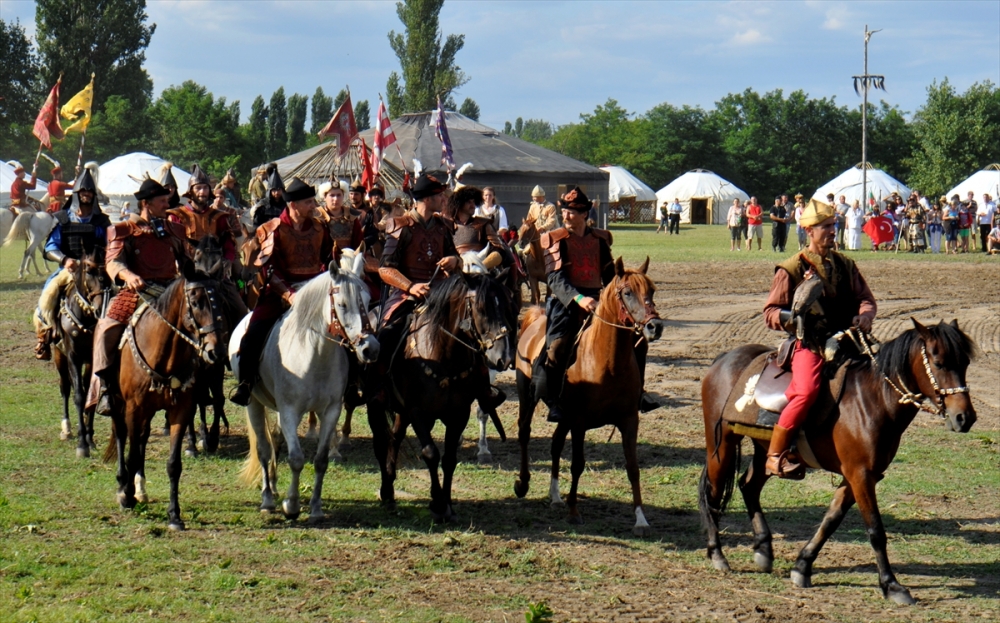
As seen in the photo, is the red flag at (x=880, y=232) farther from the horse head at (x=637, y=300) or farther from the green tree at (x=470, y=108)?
the green tree at (x=470, y=108)

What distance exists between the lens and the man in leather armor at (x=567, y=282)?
A: 884 cm

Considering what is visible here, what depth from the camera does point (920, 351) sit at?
649 centimetres

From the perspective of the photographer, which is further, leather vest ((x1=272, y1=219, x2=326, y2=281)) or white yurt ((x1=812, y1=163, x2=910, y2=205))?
white yurt ((x1=812, y1=163, x2=910, y2=205))

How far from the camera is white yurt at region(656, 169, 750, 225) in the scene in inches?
2872

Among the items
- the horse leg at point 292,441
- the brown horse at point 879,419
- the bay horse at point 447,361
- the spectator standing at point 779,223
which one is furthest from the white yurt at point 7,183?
the brown horse at point 879,419

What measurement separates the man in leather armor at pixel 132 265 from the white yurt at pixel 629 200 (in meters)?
62.8

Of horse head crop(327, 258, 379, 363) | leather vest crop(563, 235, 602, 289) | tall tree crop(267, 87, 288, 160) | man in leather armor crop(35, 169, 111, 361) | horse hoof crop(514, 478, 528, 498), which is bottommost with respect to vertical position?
horse hoof crop(514, 478, 528, 498)

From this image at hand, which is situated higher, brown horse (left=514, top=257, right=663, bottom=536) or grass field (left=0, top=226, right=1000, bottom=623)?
brown horse (left=514, top=257, right=663, bottom=536)

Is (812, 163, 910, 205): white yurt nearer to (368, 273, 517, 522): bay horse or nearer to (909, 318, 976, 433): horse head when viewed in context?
(368, 273, 517, 522): bay horse

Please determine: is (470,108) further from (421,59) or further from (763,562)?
(763,562)

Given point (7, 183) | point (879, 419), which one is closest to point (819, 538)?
point (879, 419)

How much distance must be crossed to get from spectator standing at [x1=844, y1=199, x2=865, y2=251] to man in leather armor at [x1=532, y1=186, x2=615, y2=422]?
31933 millimetres

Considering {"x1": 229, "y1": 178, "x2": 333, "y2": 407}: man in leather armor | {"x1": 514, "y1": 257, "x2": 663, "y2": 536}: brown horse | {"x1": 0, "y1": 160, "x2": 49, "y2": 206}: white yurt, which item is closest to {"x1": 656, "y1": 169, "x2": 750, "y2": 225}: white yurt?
{"x1": 0, "y1": 160, "x2": 49, "y2": 206}: white yurt

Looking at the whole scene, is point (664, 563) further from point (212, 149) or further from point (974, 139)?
point (974, 139)
